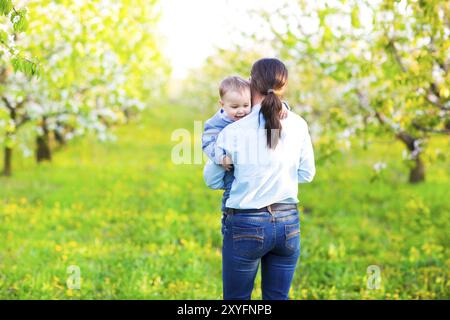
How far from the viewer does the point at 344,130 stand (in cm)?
928

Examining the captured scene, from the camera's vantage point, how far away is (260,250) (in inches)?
136

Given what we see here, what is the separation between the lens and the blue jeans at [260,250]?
3.41 metres

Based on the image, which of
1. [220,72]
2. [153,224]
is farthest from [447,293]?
[220,72]


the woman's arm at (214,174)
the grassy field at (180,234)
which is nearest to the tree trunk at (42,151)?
the grassy field at (180,234)

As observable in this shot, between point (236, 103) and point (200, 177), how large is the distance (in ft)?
35.3

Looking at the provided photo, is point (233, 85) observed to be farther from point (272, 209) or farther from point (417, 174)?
point (417, 174)

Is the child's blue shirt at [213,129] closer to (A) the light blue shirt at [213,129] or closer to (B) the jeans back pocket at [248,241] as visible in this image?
(A) the light blue shirt at [213,129]

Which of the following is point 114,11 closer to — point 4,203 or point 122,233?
point 4,203

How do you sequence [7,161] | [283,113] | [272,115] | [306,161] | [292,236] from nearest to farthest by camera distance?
[272,115] → [283,113] → [292,236] → [306,161] → [7,161]

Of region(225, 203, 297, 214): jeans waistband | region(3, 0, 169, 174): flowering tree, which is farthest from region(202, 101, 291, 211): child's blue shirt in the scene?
region(3, 0, 169, 174): flowering tree

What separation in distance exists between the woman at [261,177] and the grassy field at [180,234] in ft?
8.61

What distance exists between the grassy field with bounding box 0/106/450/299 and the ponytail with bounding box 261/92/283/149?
3133mm

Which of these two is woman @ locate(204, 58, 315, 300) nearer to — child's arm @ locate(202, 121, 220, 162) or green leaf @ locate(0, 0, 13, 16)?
child's arm @ locate(202, 121, 220, 162)

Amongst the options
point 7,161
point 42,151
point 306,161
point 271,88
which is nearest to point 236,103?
point 271,88
